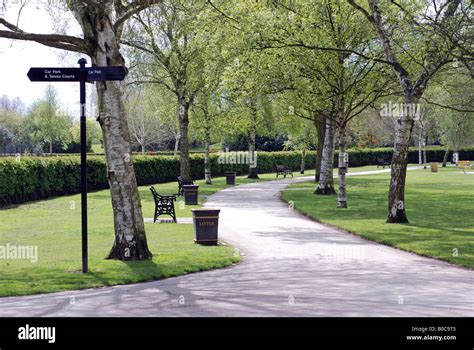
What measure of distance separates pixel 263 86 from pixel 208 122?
59.7ft

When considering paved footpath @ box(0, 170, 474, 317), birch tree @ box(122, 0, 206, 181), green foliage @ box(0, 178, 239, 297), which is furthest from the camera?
birch tree @ box(122, 0, 206, 181)

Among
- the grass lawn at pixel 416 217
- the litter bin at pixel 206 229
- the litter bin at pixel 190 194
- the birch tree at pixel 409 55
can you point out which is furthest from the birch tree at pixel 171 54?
the litter bin at pixel 206 229

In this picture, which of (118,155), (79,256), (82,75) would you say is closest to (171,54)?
(79,256)

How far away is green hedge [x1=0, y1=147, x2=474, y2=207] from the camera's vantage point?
107ft

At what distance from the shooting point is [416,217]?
81.9 ft

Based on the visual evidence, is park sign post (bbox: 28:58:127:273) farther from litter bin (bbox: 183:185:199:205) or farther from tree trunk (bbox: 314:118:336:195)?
tree trunk (bbox: 314:118:336:195)

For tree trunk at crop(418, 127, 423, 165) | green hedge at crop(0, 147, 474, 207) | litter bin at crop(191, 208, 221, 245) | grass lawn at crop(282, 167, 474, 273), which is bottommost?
grass lawn at crop(282, 167, 474, 273)

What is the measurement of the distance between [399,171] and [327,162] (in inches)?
531

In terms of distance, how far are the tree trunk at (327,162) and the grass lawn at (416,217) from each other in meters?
0.95

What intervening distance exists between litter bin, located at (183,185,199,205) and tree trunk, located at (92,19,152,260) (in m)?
14.8

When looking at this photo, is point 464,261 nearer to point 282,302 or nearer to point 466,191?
point 282,302

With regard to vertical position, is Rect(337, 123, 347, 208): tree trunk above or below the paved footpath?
above

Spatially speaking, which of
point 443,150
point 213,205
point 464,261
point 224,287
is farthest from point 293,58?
point 443,150

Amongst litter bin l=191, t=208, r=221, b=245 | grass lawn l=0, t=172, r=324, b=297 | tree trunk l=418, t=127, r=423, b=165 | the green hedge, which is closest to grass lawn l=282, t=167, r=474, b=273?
litter bin l=191, t=208, r=221, b=245
